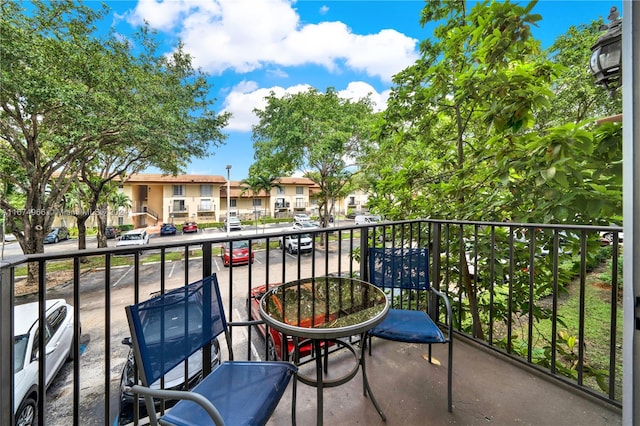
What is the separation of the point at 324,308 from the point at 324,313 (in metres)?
0.07

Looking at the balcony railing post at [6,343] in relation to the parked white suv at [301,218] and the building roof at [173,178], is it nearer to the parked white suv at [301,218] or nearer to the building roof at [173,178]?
the parked white suv at [301,218]

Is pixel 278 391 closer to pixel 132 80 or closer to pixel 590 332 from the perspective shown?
pixel 590 332

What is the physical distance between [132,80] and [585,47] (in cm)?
1088

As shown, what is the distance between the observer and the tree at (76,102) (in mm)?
5973

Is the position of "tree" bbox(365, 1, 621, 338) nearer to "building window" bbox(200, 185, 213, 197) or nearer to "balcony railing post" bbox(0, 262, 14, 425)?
"balcony railing post" bbox(0, 262, 14, 425)

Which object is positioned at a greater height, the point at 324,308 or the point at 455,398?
the point at 324,308

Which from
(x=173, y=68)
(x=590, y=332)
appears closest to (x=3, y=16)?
(x=173, y=68)

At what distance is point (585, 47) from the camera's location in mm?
5281

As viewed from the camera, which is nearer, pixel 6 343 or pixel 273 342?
pixel 6 343

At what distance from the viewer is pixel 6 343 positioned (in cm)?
98

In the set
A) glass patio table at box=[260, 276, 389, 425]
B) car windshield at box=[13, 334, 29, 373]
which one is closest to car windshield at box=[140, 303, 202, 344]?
glass patio table at box=[260, 276, 389, 425]

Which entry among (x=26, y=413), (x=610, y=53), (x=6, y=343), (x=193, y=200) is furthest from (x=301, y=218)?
(x=6, y=343)

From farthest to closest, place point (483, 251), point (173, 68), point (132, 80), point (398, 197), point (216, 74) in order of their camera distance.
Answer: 1. point (216, 74)
2. point (173, 68)
3. point (132, 80)
4. point (398, 197)
5. point (483, 251)

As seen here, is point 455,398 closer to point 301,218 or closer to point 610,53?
point 610,53
